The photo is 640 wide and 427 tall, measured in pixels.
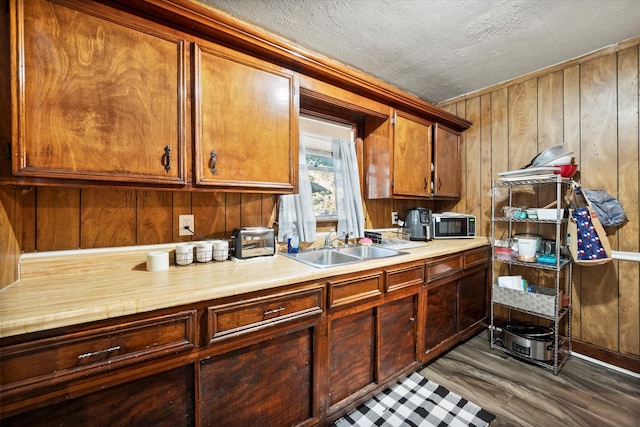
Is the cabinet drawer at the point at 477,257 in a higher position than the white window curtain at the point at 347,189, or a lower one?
lower

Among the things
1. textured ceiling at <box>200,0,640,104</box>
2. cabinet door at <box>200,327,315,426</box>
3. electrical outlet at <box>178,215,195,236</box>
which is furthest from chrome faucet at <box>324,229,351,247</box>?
textured ceiling at <box>200,0,640,104</box>

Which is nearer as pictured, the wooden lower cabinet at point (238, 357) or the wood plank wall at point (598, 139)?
the wooden lower cabinet at point (238, 357)

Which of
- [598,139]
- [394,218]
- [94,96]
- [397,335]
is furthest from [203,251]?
[598,139]

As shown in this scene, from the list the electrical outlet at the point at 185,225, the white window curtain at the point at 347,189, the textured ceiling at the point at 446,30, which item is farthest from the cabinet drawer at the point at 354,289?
the textured ceiling at the point at 446,30

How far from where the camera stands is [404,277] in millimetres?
1804

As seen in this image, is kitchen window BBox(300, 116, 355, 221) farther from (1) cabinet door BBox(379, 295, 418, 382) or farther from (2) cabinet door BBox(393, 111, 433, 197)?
(1) cabinet door BBox(379, 295, 418, 382)

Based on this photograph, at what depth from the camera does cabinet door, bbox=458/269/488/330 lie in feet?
7.63

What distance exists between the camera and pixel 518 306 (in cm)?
221

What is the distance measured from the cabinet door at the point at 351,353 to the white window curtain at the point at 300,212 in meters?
0.68

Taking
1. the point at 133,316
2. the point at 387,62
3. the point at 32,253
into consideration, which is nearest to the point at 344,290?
the point at 133,316

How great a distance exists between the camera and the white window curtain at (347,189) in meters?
2.28

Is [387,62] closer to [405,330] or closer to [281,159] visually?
[281,159]

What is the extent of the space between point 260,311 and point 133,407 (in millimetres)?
543

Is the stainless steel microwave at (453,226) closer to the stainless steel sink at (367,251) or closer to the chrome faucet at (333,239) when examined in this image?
the stainless steel sink at (367,251)
